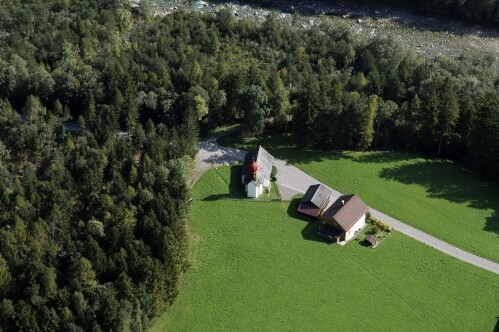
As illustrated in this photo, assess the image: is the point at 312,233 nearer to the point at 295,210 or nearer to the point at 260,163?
the point at 295,210

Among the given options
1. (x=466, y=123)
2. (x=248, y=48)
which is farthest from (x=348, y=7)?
(x=466, y=123)

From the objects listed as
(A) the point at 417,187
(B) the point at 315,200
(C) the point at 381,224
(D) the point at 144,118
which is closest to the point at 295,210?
(B) the point at 315,200

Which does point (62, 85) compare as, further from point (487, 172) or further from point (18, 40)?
point (487, 172)

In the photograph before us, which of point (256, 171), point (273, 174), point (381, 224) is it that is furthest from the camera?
point (273, 174)

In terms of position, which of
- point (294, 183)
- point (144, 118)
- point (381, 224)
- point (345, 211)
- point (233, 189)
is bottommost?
point (233, 189)

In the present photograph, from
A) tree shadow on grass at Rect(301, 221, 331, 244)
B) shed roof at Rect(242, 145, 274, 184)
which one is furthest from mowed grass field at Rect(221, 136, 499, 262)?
tree shadow on grass at Rect(301, 221, 331, 244)

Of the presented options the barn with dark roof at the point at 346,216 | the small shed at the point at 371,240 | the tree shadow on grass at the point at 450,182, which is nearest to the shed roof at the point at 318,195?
the barn with dark roof at the point at 346,216
